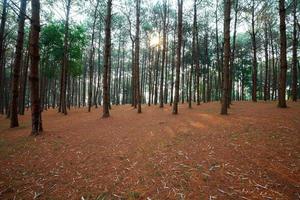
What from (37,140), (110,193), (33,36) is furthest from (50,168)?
(33,36)

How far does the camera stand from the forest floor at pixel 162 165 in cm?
445

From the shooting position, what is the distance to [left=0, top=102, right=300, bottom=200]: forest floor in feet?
14.6

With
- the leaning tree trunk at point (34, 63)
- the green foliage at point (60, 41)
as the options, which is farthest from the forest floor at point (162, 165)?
the green foliage at point (60, 41)

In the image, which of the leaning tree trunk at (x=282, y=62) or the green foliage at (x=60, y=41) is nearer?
the leaning tree trunk at (x=282, y=62)

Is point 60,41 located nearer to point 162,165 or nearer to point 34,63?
point 34,63

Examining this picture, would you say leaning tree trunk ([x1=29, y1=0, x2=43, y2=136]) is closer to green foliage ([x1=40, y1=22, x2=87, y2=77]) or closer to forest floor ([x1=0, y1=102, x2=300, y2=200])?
forest floor ([x1=0, y1=102, x2=300, y2=200])

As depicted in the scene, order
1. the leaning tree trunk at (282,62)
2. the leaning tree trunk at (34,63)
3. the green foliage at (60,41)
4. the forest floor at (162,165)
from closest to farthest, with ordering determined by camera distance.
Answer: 1. the forest floor at (162,165)
2. the leaning tree trunk at (34,63)
3. the leaning tree trunk at (282,62)
4. the green foliage at (60,41)

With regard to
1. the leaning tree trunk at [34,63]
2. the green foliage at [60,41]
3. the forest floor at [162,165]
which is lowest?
the forest floor at [162,165]

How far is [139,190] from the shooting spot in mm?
4582

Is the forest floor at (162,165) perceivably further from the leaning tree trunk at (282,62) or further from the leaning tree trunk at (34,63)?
the leaning tree trunk at (282,62)

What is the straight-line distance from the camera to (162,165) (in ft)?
18.9

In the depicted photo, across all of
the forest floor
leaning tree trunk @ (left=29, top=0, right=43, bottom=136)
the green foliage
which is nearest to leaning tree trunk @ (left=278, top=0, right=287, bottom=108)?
the forest floor

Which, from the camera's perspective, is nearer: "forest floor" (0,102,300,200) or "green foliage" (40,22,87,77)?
"forest floor" (0,102,300,200)

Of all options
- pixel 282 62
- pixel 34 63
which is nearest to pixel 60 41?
pixel 34 63
